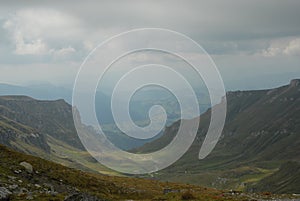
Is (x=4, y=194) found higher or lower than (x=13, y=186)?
lower

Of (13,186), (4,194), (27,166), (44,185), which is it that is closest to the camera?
(4,194)

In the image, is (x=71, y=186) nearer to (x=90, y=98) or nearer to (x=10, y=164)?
(x=10, y=164)

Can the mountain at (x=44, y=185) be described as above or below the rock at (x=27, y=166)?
below

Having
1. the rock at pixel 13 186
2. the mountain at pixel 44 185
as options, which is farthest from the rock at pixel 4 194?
the rock at pixel 13 186

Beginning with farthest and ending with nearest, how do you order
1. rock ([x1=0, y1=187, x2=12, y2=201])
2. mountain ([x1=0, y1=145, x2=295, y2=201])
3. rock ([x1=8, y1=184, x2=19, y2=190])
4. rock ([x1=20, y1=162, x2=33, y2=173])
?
1. rock ([x1=20, y1=162, x2=33, y2=173])
2. rock ([x1=8, y1=184, x2=19, y2=190])
3. mountain ([x1=0, y1=145, x2=295, y2=201])
4. rock ([x1=0, y1=187, x2=12, y2=201])

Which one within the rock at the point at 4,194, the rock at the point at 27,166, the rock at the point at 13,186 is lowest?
the rock at the point at 4,194

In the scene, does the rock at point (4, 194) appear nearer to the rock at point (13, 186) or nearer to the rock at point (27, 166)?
the rock at point (13, 186)

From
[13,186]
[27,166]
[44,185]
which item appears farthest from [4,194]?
[27,166]

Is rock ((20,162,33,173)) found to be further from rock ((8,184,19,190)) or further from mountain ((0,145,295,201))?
rock ((8,184,19,190))

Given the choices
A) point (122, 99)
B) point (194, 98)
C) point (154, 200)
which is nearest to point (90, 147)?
point (122, 99)

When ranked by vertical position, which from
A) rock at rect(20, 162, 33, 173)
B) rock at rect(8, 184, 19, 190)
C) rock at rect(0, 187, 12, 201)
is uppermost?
rock at rect(20, 162, 33, 173)

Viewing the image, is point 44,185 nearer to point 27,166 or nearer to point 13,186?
point 13,186

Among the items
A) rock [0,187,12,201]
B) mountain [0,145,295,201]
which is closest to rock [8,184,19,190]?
mountain [0,145,295,201]
